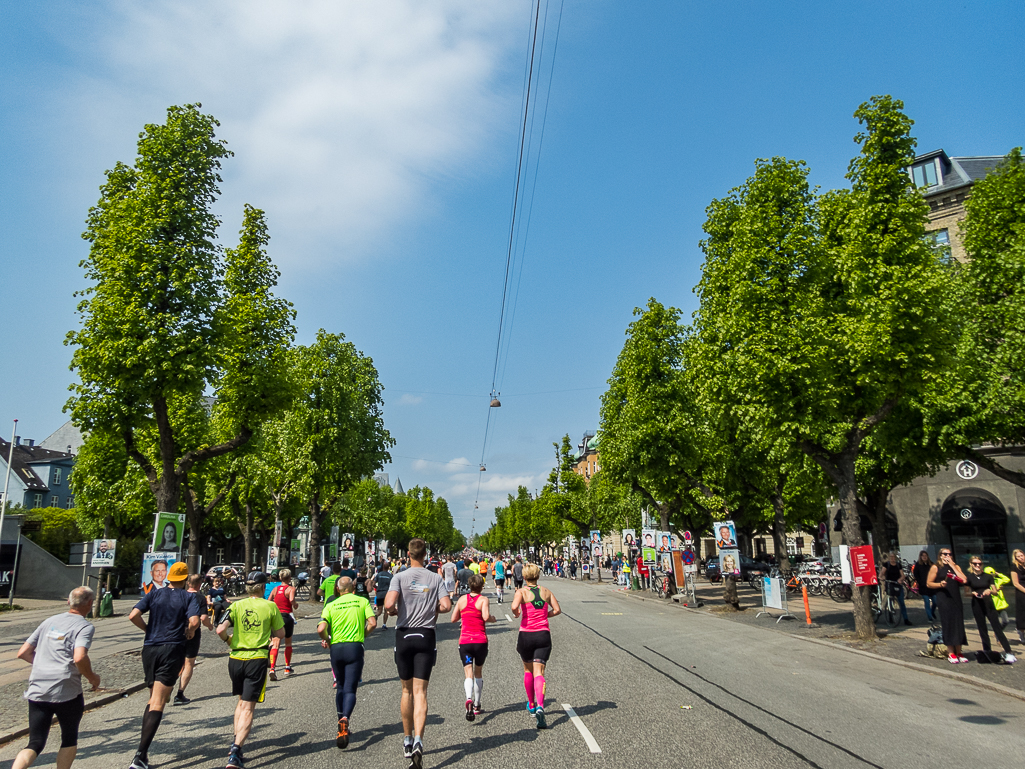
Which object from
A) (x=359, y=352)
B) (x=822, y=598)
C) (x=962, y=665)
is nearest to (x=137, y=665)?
(x=962, y=665)

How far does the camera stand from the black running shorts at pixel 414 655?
633 centimetres

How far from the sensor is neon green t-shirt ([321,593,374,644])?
23.4 ft

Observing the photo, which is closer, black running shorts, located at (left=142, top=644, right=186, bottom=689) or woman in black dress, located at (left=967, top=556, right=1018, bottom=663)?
black running shorts, located at (left=142, top=644, right=186, bottom=689)

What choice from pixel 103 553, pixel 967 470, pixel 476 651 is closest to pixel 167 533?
pixel 103 553

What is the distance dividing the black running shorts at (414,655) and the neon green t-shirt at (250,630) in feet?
4.56

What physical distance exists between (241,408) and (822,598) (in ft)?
77.5

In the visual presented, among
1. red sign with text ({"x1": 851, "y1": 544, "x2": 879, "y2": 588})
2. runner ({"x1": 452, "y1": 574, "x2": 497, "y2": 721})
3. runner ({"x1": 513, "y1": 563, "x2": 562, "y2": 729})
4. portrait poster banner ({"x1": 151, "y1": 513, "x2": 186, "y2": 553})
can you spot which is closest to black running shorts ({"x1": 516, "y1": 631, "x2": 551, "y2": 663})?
runner ({"x1": 513, "y1": 563, "x2": 562, "y2": 729})

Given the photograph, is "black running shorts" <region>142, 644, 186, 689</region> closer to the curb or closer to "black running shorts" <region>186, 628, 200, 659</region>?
"black running shorts" <region>186, 628, 200, 659</region>

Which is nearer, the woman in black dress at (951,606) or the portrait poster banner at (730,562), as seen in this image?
the woman in black dress at (951,606)

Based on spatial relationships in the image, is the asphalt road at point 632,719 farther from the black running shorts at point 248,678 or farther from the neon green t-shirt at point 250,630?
the neon green t-shirt at point 250,630

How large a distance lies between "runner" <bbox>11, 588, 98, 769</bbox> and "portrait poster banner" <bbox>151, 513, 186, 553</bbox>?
28.4 feet

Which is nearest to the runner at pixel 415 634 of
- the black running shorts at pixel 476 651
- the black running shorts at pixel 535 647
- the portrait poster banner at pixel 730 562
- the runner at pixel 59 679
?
the black running shorts at pixel 476 651

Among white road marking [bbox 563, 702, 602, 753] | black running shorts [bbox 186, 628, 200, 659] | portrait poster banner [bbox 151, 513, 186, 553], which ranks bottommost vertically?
white road marking [bbox 563, 702, 602, 753]

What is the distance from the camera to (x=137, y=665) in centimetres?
1254
